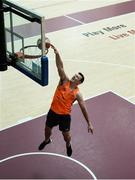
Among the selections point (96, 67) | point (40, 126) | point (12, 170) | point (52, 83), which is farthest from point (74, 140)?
point (96, 67)

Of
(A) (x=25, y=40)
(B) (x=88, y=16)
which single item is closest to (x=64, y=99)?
(A) (x=25, y=40)

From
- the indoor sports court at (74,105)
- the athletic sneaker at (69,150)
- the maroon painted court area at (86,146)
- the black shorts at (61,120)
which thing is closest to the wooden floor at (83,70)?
the indoor sports court at (74,105)

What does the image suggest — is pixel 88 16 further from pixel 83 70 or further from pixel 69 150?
pixel 69 150

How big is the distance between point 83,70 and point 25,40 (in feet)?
11.7

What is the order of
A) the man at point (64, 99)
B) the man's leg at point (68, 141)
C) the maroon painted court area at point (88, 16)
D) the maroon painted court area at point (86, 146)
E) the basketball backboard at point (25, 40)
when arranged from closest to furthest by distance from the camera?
the man at point (64, 99) → the basketball backboard at point (25, 40) → the man's leg at point (68, 141) → the maroon painted court area at point (86, 146) → the maroon painted court area at point (88, 16)

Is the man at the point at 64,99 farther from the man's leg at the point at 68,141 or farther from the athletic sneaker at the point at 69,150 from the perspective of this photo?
the athletic sneaker at the point at 69,150

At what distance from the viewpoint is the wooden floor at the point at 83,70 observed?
8875 mm

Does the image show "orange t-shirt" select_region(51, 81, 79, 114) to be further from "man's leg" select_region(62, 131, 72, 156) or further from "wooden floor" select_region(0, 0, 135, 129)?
"wooden floor" select_region(0, 0, 135, 129)

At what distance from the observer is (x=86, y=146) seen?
24.7 ft

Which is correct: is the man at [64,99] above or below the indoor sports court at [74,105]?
above

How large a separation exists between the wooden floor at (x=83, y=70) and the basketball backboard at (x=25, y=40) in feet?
5.27

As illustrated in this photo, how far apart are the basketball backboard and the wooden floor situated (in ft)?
5.27

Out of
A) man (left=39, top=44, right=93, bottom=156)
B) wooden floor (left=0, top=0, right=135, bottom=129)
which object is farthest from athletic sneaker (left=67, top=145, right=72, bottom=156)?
wooden floor (left=0, top=0, right=135, bottom=129)

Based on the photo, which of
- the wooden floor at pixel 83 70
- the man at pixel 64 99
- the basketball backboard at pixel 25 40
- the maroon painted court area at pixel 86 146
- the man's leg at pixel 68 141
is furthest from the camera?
the wooden floor at pixel 83 70
